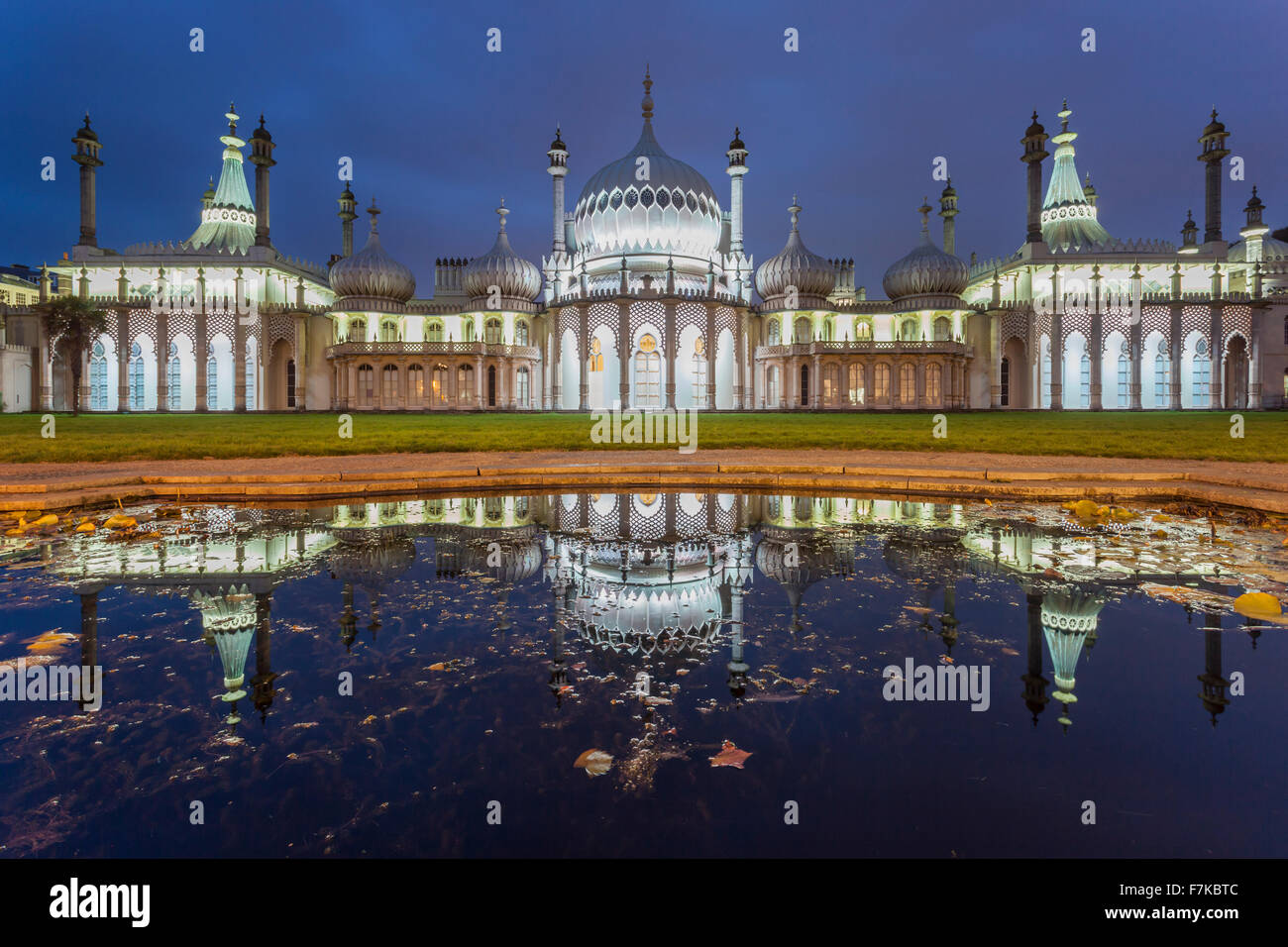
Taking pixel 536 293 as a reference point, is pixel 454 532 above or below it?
below

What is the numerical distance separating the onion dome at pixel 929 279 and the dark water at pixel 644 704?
146 ft

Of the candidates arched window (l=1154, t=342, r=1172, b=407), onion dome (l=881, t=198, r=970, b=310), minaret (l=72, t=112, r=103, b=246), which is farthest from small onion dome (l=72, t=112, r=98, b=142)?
arched window (l=1154, t=342, r=1172, b=407)

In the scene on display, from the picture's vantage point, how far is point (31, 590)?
4.82 meters

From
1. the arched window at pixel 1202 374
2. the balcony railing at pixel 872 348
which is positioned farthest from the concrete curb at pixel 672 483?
the arched window at pixel 1202 374

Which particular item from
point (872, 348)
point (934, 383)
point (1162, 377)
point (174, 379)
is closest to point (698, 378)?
point (872, 348)

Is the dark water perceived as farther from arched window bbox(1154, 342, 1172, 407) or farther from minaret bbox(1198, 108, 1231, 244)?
minaret bbox(1198, 108, 1231, 244)

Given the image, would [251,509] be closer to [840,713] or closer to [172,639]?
[172,639]

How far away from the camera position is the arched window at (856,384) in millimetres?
44344

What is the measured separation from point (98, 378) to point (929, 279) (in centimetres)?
5492

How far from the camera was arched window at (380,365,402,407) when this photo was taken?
44.8 metres

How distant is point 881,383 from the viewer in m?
44.1

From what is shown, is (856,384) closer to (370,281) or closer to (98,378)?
(370,281)

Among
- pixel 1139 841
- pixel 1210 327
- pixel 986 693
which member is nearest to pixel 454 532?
pixel 986 693
